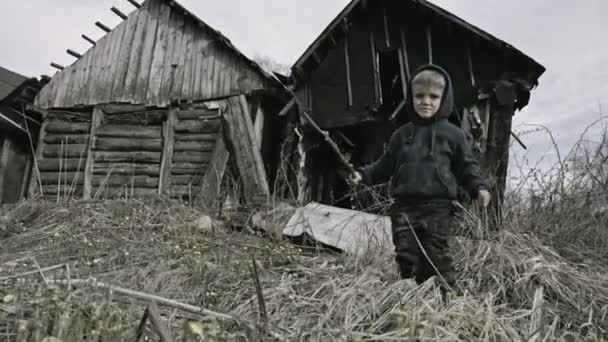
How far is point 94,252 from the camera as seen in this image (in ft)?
15.6

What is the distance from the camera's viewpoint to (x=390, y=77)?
10672mm

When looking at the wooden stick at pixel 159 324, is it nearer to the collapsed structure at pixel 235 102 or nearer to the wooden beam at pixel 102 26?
the collapsed structure at pixel 235 102

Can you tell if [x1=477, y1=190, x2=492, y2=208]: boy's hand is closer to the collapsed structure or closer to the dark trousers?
the dark trousers

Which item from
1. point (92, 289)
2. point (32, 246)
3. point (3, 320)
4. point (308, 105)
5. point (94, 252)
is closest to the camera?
point (3, 320)

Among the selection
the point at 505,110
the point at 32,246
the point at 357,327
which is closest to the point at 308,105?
the point at 505,110

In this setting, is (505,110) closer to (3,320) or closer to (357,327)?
(357,327)

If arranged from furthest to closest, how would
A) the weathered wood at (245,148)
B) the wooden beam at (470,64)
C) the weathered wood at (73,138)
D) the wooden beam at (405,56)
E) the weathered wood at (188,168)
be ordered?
the weathered wood at (73,138)
the weathered wood at (188,168)
the wooden beam at (405,56)
the weathered wood at (245,148)
the wooden beam at (470,64)

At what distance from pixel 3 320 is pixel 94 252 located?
8.67ft

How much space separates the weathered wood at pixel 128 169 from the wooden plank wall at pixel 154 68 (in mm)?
1331

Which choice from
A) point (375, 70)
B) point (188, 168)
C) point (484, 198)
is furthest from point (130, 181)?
point (484, 198)

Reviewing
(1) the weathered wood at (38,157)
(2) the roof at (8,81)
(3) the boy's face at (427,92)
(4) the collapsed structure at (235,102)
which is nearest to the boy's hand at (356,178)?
(3) the boy's face at (427,92)

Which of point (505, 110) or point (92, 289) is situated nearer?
point (92, 289)

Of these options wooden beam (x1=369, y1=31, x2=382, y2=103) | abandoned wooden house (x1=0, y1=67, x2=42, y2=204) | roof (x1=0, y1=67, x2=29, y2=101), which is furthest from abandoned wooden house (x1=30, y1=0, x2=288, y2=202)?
roof (x1=0, y1=67, x2=29, y2=101)

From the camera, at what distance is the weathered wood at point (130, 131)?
10.2 meters
